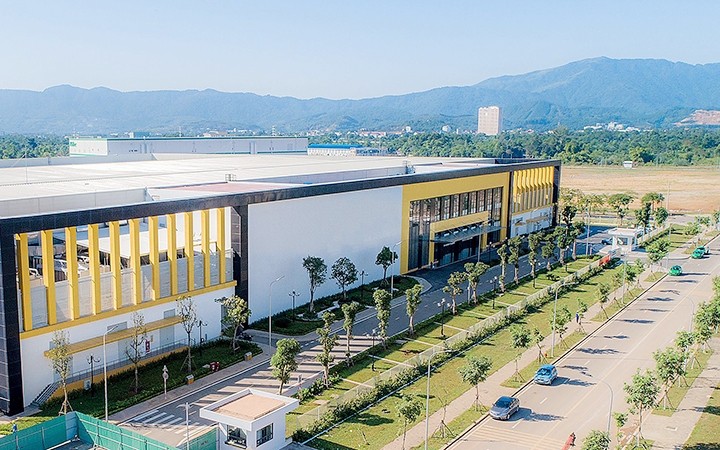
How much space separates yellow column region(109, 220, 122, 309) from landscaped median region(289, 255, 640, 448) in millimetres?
12407

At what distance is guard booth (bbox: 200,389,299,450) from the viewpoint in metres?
26.3

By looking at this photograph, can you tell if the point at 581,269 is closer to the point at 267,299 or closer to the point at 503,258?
the point at 503,258

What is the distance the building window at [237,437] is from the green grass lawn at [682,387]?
762 inches

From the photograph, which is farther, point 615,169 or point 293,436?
point 615,169

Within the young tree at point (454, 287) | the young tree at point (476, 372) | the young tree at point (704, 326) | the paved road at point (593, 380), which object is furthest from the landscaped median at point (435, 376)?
the young tree at point (704, 326)

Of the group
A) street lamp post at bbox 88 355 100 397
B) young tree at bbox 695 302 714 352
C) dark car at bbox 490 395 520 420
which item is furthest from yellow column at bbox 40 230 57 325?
young tree at bbox 695 302 714 352

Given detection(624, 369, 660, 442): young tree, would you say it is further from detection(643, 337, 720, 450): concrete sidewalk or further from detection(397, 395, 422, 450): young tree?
Result: detection(397, 395, 422, 450): young tree

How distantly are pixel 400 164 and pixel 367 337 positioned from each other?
34314 mm

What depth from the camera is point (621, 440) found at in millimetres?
28391

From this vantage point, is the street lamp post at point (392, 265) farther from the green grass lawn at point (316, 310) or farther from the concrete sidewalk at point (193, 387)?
the concrete sidewalk at point (193, 387)

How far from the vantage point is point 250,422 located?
25969 millimetres

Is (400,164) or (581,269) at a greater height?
(400,164)

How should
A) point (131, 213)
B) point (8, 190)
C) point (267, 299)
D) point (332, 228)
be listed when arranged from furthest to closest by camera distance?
point (332, 228), point (267, 299), point (8, 190), point (131, 213)

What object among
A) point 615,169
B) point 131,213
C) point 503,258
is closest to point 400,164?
point 503,258
